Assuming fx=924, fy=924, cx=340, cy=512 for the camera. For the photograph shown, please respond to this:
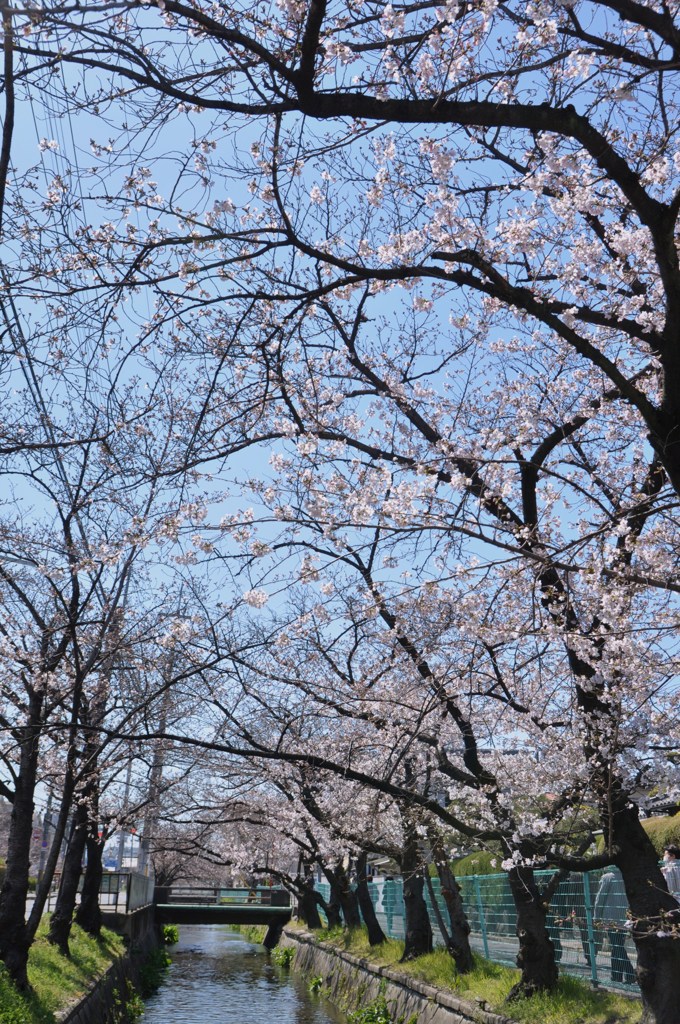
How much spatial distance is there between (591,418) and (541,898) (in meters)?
5.52

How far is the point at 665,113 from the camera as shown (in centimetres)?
537

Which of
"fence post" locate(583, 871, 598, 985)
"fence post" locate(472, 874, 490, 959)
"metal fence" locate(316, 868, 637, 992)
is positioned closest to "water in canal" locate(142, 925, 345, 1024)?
"fence post" locate(472, 874, 490, 959)

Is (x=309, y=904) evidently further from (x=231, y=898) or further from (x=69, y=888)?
(x=231, y=898)

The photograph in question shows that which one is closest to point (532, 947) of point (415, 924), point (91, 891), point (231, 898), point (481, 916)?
point (481, 916)

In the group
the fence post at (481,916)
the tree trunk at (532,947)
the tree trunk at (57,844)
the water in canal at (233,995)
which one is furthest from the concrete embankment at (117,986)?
the fence post at (481,916)

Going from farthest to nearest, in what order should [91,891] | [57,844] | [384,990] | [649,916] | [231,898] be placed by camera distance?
[231,898] < [91,891] < [384,990] < [57,844] < [649,916]

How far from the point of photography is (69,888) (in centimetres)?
1507

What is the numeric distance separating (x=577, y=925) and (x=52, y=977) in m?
6.48

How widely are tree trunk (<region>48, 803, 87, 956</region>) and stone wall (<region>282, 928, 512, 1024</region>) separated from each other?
198 inches

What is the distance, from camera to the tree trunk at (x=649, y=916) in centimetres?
736

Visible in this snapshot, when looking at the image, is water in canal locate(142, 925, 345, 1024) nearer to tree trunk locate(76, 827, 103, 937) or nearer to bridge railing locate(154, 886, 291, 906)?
tree trunk locate(76, 827, 103, 937)

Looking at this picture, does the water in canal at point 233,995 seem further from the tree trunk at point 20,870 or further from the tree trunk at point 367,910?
the tree trunk at point 20,870

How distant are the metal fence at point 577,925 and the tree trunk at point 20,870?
233 inches

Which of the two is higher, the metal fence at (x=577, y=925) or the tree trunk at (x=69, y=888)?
the tree trunk at (x=69, y=888)
